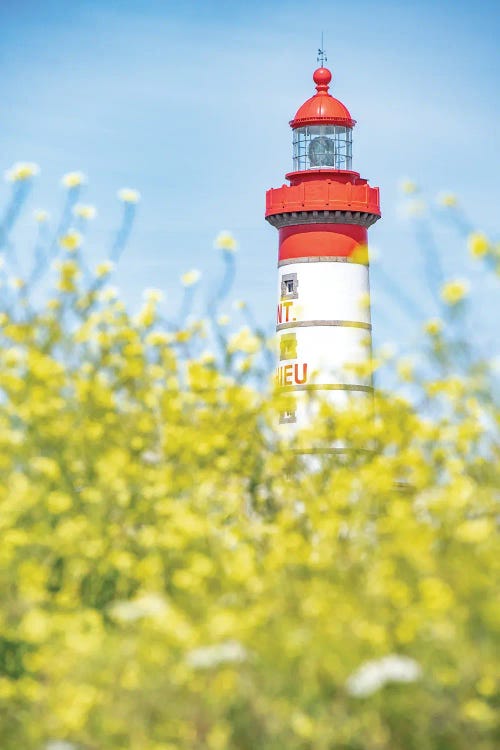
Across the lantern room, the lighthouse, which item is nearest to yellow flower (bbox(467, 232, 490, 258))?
the lighthouse

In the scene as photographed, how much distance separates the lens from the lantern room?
3528 centimetres

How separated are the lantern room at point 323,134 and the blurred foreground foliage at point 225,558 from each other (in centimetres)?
2459

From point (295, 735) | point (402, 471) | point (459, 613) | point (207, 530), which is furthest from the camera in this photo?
point (402, 471)

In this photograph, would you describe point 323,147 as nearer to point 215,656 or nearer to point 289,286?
point 289,286

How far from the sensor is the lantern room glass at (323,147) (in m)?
35.4

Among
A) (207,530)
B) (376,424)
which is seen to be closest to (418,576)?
(207,530)

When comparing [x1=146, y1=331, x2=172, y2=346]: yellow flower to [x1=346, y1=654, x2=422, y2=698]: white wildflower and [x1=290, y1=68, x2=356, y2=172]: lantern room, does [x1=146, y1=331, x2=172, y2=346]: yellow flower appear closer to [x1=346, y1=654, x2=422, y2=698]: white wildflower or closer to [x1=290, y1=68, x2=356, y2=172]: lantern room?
[x1=346, y1=654, x2=422, y2=698]: white wildflower

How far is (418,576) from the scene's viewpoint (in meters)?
8.08

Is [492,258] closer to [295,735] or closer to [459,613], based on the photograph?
[459,613]

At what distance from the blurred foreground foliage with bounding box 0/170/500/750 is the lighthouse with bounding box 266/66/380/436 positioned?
19622 millimetres

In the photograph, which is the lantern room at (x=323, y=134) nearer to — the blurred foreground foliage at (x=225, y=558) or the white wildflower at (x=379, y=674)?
the blurred foreground foliage at (x=225, y=558)

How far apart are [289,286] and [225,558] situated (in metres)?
24.9

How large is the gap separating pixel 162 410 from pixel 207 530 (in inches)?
78.9

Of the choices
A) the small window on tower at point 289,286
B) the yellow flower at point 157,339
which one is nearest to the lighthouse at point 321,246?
the small window on tower at point 289,286
